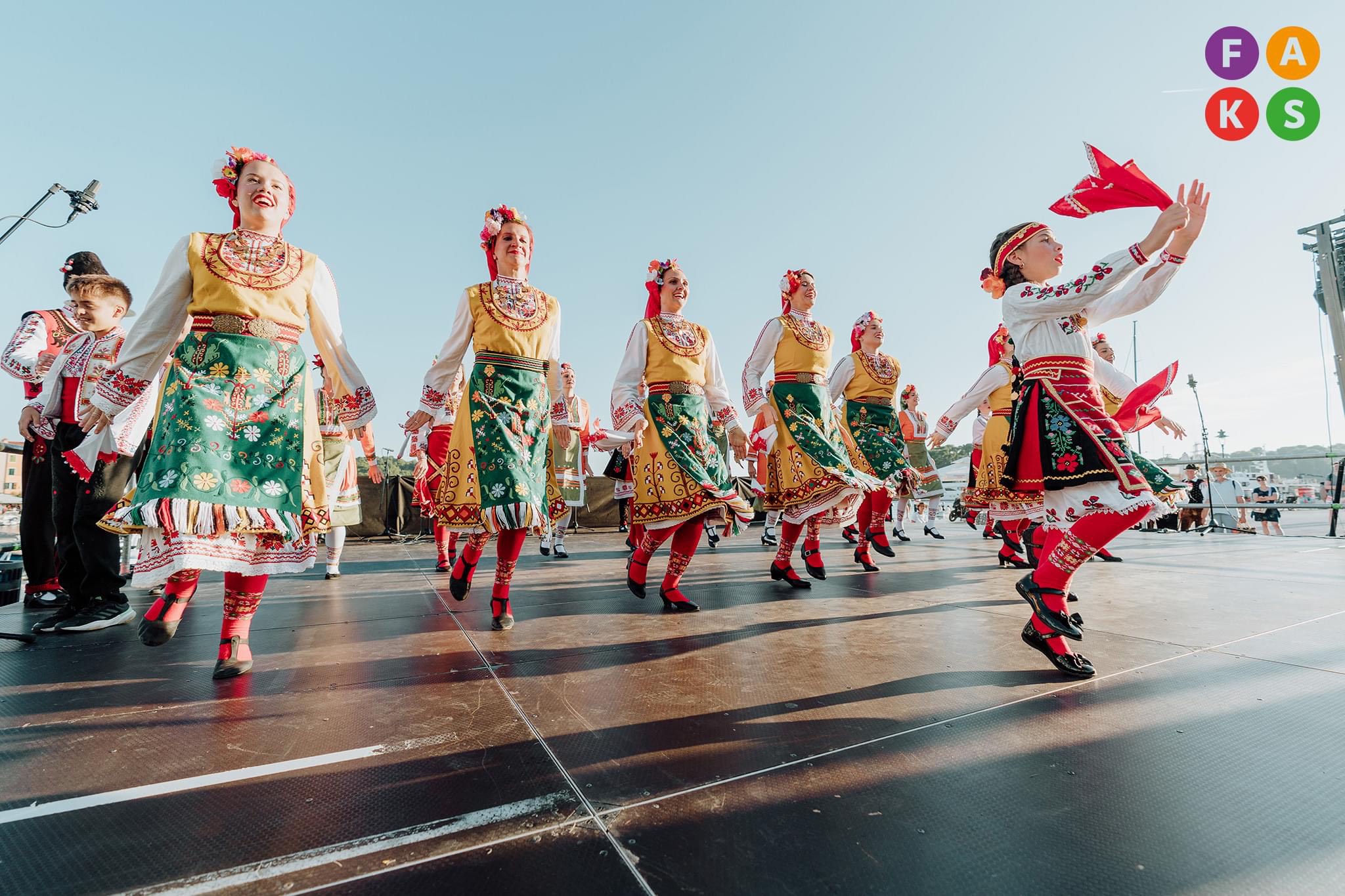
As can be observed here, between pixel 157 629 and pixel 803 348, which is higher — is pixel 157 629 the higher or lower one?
the lower one

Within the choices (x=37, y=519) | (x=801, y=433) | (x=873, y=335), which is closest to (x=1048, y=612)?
(x=801, y=433)

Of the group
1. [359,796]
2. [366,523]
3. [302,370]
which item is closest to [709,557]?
[302,370]

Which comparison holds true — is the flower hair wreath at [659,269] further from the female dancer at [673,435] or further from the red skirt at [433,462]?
the red skirt at [433,462]

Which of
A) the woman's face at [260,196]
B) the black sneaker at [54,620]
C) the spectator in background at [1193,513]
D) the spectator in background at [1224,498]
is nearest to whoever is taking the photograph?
the woman's face at [260,196]

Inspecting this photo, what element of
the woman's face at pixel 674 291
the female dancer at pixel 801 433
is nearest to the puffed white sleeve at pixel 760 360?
the female dancer at pixel 801 433

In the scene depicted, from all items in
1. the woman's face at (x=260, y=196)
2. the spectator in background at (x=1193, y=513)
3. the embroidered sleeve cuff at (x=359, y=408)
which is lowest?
the spectator in background at (x=1193, y=513)

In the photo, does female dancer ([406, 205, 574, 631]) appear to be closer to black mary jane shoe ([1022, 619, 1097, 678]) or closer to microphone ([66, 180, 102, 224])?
black mary jane shoe ([1022, 619, 1097, 678])

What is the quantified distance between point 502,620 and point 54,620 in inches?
83.3

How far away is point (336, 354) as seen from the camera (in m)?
2.55

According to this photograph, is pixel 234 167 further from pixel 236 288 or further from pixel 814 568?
pixel 814 568

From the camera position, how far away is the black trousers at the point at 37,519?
3408 mm

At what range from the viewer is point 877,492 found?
17.7 feet

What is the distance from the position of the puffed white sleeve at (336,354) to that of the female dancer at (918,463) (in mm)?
4540

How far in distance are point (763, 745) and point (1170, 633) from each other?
2163 mm
